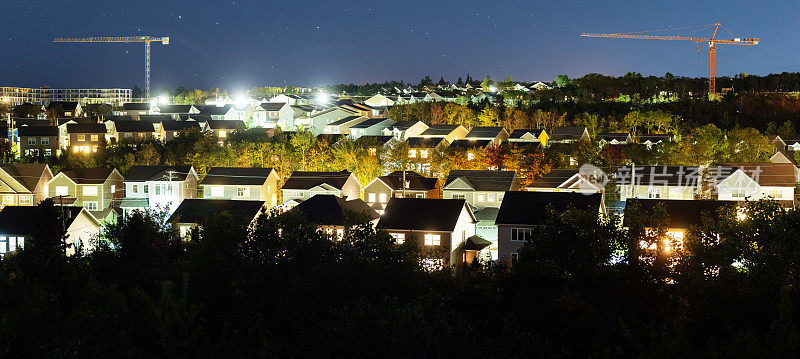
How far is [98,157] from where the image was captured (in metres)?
25.9

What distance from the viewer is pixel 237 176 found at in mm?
20266

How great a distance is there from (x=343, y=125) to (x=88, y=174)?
43.3ft

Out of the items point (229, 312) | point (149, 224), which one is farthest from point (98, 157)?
point (229, 312)

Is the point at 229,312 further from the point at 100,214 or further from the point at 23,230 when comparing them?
the point at 100,214

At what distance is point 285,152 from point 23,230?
10391mm

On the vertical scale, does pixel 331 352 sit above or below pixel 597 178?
below

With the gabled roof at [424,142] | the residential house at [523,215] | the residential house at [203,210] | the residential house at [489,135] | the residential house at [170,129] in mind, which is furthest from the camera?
the residential house at [170,129]

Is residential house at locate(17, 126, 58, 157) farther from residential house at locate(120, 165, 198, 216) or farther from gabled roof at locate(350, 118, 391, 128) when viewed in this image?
gabled roof at locate(350, 118, 391, 128)

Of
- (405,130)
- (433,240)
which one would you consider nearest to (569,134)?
(405,130)

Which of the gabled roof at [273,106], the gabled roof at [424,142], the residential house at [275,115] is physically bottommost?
the gabled roof at [424,142]

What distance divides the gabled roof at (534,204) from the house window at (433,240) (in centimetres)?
122

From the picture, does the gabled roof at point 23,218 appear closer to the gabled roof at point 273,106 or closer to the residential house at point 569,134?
the residential house at point 569,134

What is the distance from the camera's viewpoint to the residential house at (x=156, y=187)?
2039 centimetres

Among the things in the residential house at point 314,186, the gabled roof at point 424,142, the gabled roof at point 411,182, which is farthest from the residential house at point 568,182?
the gabled roof at point 424,142
